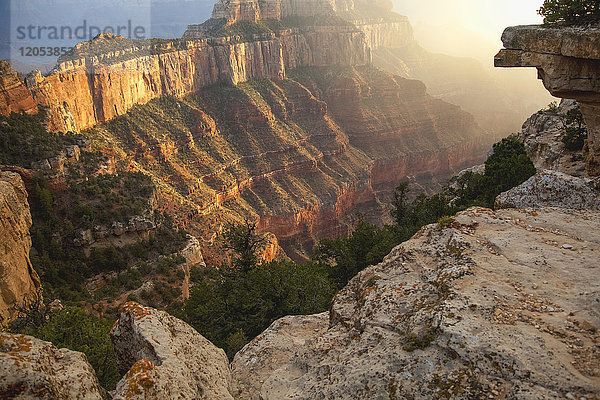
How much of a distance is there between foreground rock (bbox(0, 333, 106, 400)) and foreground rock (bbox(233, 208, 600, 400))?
139 inches

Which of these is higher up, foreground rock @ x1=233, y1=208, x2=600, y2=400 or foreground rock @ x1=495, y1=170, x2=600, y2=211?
foreground rock @ x1=495, y1=170, x2=600, y2=211

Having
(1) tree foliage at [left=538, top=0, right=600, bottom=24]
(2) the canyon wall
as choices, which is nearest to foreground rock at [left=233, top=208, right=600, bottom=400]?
(1) tree foliage at [left=538, top=0, right=600, bottom=24]

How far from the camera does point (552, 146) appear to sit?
1177 inches

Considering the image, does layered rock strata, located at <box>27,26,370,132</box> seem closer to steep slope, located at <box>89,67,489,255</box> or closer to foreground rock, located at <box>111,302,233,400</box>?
steep slope, located at <box>89,67,489,255</box>

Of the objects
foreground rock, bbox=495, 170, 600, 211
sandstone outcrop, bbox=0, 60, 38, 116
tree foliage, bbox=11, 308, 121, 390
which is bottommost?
tree foliage, bbox=11, 308, 121, 390

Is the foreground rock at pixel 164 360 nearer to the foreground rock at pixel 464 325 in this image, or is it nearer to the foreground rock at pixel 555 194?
the foreground rock at pixel 464 325

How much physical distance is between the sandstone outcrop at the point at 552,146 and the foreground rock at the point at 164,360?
22.3m

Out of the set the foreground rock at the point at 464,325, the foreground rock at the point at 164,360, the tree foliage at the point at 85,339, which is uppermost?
the foreground rock at the point at 464,325

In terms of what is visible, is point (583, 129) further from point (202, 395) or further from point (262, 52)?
point (262, 52)

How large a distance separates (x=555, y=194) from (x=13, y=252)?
87.6 ft

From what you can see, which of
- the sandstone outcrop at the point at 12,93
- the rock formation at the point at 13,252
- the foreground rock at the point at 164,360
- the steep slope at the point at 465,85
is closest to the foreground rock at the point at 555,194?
the foreground rock at the point at 164,360

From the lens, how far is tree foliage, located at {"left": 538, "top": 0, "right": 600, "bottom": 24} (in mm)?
16922

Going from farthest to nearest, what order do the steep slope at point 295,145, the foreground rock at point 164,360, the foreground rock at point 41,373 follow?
the steep slope at point 295,145
the foreground rock at point 164,360
the foreground rock at point 41,373

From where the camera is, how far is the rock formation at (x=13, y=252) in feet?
74.0
